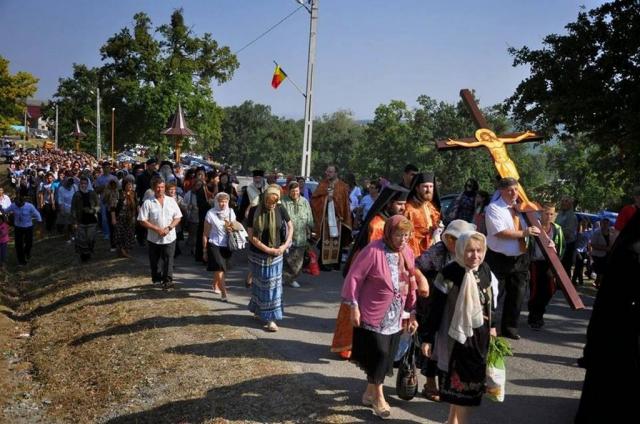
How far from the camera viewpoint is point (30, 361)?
28.9 feet

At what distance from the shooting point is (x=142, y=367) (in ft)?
23.5

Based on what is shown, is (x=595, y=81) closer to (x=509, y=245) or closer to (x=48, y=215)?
(x=509, y=245)

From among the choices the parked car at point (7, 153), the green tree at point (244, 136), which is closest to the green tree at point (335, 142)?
the green tree at point (244, 136)

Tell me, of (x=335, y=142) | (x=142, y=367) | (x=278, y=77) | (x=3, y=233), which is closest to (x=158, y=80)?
(x=278, y=77)

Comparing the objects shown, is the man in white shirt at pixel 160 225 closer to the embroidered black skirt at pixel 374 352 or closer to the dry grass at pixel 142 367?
the dry grass at pixel 142 367

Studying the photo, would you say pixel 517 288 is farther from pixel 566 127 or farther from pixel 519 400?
pixel 566 127

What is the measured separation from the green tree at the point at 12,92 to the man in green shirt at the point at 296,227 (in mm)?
44401

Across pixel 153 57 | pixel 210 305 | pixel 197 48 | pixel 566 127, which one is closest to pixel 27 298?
pixel 210 305

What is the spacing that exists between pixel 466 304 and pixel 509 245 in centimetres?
297

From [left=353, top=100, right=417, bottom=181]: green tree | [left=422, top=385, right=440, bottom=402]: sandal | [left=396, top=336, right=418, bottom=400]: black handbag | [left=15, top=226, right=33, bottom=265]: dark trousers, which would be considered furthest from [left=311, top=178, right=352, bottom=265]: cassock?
[left=353, top=100, right=417, bottom=181]: green tree

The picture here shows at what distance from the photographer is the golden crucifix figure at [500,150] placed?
7188mm

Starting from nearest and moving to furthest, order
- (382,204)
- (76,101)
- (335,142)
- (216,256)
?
1. (382,204)
2. (216,256)
3. (76,101)
4. (335,142)

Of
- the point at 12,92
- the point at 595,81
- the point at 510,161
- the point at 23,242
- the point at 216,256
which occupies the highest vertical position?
the point at 12,92

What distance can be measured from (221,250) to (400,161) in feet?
150
